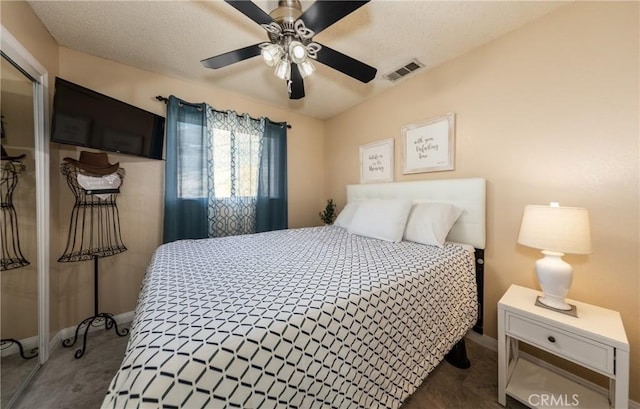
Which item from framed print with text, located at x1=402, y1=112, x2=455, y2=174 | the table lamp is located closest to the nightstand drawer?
the table lamp

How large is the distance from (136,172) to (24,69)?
973 mm

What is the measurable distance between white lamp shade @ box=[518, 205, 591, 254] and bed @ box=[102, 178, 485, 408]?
482 mm

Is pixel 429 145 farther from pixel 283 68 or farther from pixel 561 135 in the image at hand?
pixel 283 68

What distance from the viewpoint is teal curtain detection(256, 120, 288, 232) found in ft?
9.78

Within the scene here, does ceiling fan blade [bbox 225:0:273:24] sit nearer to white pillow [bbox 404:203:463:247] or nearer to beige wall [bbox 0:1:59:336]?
beige wall [bbox 0:1:59:336]

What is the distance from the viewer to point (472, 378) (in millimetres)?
1536

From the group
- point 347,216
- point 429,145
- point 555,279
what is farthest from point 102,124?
point 555,279

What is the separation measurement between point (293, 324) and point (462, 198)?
1836mm

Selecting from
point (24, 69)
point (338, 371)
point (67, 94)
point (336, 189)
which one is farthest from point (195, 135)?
point (338, 371)

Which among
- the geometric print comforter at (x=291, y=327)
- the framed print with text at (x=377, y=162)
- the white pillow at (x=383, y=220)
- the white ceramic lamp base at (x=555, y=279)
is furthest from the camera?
the framed print with text at (x=377, y=162)

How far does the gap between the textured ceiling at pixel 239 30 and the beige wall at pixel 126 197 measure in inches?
5.3

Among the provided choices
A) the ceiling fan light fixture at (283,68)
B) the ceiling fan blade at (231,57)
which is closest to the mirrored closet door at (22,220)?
the ceiling fan blade at (231,57)

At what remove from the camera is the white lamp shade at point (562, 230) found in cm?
120

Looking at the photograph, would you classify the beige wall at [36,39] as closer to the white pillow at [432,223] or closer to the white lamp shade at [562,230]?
the white pillow at [432,223]
